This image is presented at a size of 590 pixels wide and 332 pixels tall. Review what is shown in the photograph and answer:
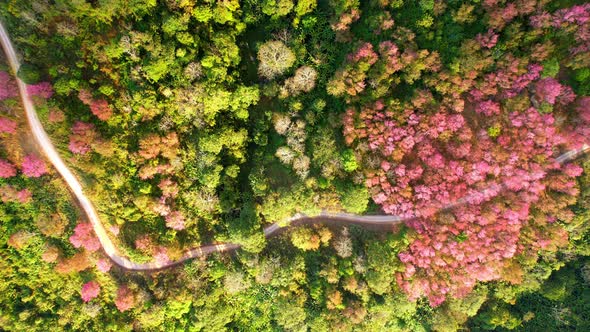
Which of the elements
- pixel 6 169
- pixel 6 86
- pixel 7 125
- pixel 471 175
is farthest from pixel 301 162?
pixel 6 86

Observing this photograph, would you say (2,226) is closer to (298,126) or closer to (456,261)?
(298,126)

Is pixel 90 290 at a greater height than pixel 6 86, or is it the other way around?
pixel 6 86

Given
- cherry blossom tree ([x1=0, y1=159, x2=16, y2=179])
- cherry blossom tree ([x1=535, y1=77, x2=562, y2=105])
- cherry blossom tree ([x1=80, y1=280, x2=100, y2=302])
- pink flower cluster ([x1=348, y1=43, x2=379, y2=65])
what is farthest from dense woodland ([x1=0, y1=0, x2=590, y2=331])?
cherry blossom tree ([x1=0, y1=159, x2=16, y2=179])

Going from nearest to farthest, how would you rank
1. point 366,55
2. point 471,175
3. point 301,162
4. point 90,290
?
point 471,175, point 366,55, point 301,162, point 90,290

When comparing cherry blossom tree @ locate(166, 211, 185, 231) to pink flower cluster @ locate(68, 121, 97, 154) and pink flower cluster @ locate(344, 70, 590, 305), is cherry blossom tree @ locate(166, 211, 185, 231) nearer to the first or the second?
pink flower cluster @ locate(68, 121, 97, 154)

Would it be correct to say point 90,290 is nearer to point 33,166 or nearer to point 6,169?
point 33,166
